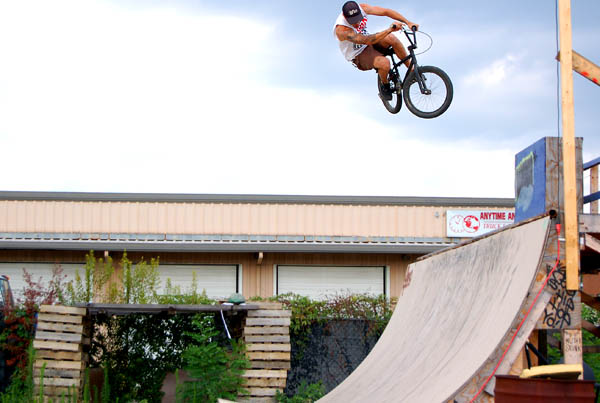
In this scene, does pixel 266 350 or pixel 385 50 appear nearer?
pixel 385 50

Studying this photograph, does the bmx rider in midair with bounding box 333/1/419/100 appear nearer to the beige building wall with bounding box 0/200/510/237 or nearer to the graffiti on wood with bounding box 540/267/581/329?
the graffiti on wood with bounding box 540/267/581/329

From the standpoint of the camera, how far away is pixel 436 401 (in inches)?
252

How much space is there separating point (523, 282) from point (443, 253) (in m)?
3.38

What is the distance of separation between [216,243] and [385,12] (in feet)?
45.4

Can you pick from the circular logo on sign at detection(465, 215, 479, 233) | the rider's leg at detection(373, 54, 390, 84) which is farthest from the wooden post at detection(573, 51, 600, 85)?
the circular logo on sign at detection(465, 215, 479, 233)

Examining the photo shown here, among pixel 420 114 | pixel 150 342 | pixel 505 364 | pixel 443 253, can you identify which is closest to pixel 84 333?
pixel 150 342

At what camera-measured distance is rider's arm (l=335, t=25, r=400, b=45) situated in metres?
7.64

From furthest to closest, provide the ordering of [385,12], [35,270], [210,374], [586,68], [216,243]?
[35,270]
[216,243]
[210,374]
[385,12]
[586,68]

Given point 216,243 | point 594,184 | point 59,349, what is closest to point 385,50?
point 594,184

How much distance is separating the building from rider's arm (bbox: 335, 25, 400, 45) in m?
13.3

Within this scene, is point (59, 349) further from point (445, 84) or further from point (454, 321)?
point (445, 84)

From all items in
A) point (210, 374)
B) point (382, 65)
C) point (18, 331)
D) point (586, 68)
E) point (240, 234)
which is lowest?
point (210, 374)

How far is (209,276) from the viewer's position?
70.5ft

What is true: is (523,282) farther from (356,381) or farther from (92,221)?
(92,221)
